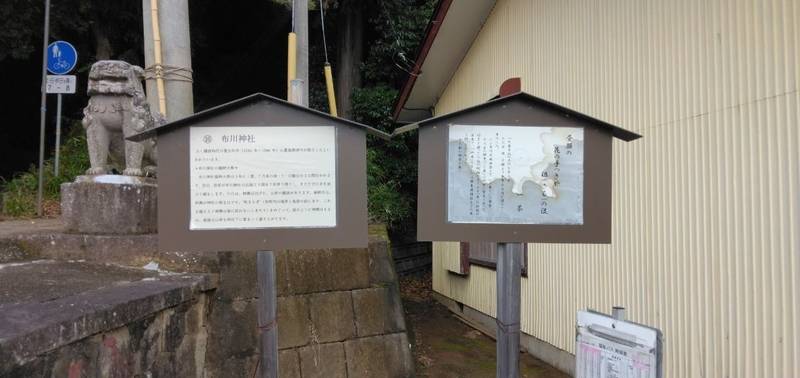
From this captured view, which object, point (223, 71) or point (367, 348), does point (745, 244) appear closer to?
point (367, 348)

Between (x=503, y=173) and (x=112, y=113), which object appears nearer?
(x=503, y=173)

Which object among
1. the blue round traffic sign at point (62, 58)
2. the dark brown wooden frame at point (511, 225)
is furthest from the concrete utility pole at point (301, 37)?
the blue round traffic sign at point (62, 58)

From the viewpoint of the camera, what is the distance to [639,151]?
487 centimetres

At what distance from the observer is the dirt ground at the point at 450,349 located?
638 cm

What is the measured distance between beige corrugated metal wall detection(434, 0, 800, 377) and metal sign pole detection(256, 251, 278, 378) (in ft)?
10.2

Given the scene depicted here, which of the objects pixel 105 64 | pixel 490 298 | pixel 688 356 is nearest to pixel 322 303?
pixel 105 64

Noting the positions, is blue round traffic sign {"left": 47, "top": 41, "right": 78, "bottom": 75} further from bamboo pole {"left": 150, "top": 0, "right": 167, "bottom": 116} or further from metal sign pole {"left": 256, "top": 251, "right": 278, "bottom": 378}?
metal sign pole {"left": 256, "top": 251, "right": 278, "bottom": 378}

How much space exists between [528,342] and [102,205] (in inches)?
213

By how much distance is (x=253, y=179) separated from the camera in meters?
2.58

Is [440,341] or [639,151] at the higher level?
[639,151]

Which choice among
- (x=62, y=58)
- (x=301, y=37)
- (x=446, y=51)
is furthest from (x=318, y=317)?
(x=62, y=58)

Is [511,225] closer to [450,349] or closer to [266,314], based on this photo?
[266,314]

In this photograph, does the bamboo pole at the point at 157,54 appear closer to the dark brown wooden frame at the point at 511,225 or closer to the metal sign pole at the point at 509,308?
the dark brown wooden frame at the point at 511,225

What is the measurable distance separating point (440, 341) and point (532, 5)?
487 cm
